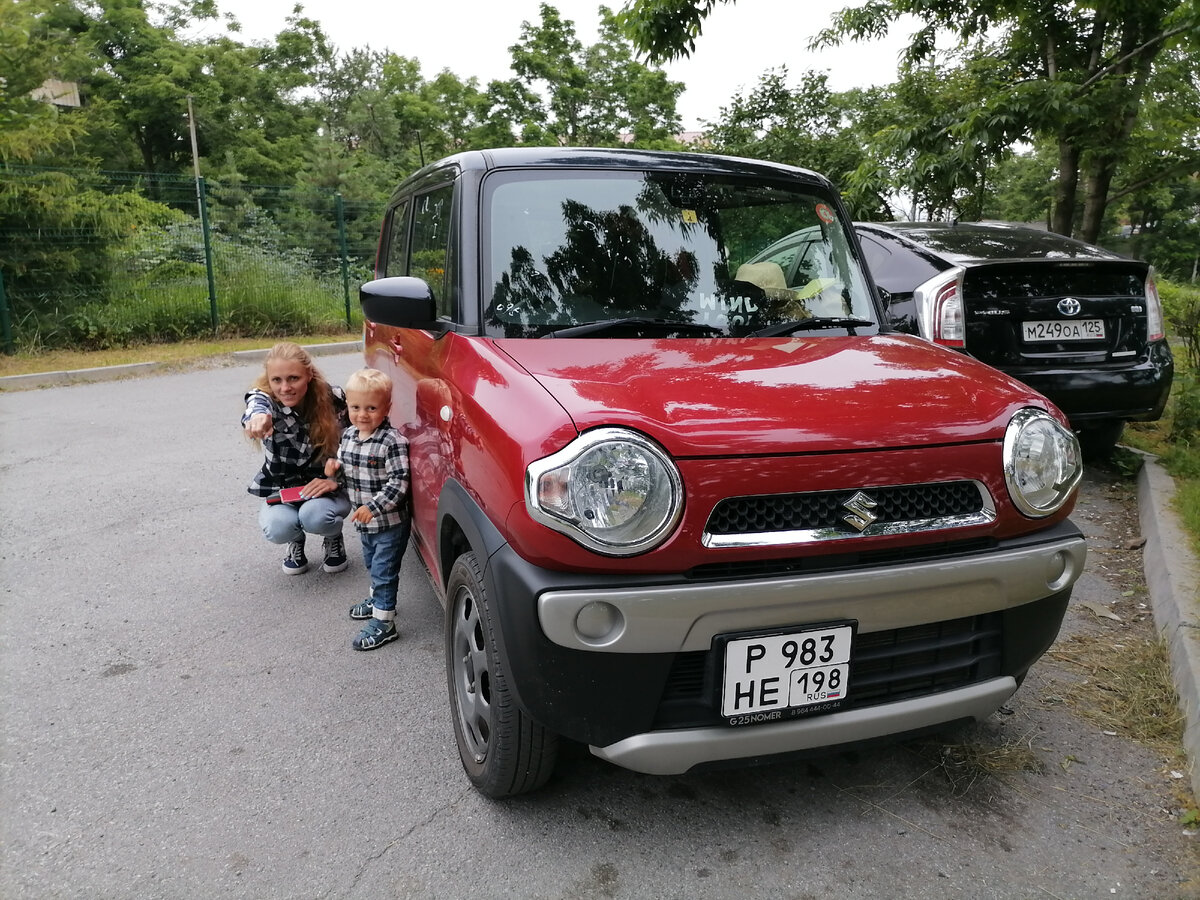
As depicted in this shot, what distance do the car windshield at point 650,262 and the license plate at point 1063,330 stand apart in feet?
7.00

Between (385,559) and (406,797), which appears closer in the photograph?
(406,797)

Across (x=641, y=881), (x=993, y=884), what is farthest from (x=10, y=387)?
(x=993, y=884)

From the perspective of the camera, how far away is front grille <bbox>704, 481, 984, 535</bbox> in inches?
71.3

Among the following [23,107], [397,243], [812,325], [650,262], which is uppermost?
[23,107]

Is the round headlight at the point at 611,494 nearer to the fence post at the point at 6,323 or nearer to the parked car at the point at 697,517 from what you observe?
the parked car at the point at 697,517

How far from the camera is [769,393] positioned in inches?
78.6

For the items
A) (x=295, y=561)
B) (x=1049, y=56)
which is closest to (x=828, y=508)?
(x=295, y=561)

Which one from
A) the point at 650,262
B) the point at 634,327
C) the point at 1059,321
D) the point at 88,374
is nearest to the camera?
the point at 634,327

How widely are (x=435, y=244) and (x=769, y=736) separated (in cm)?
211

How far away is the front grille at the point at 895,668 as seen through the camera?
1844mm

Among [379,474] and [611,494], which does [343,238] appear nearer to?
[379,474]

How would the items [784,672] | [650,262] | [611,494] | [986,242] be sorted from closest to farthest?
[611,494]
[784,672]
[650,262]
[986,242]

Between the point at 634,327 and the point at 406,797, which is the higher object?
the point at 634,327

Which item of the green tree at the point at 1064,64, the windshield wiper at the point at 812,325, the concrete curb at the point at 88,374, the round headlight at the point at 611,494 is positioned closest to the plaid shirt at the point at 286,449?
the windshield wiper at the point at 812,325
